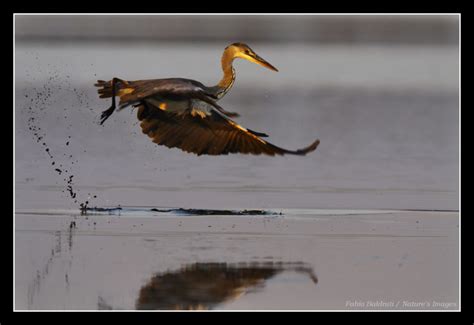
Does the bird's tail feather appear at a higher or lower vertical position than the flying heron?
higher

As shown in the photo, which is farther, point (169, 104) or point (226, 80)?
point (226, 80)

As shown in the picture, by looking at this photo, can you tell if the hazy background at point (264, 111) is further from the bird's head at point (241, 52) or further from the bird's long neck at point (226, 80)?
the bird's head at point (241, 52)

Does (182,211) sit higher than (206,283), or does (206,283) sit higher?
(182,211)

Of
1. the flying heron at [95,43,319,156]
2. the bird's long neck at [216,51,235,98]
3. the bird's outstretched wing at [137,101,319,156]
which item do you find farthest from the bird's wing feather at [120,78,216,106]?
the bird's long neck at [216,51,235,98]

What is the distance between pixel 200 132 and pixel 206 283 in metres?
3.12

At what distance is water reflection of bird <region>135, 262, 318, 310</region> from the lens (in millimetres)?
8609

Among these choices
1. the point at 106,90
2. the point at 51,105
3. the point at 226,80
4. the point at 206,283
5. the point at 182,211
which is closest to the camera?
the point at 206,283

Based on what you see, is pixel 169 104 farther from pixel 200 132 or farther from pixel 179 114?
pixel 200 132

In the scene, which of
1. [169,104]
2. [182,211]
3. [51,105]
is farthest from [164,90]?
[51,105]

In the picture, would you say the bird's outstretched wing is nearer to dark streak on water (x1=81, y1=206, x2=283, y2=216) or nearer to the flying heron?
the flying heron

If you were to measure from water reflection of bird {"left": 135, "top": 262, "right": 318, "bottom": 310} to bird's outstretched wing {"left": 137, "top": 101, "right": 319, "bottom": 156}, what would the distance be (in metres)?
1.78

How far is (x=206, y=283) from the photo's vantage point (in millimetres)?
9031

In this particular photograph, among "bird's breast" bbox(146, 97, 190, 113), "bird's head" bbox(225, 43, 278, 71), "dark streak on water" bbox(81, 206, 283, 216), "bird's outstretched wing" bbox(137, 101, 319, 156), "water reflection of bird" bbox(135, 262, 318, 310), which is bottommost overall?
"water reflection of bird" bbox(135, 262, 318, 310)
